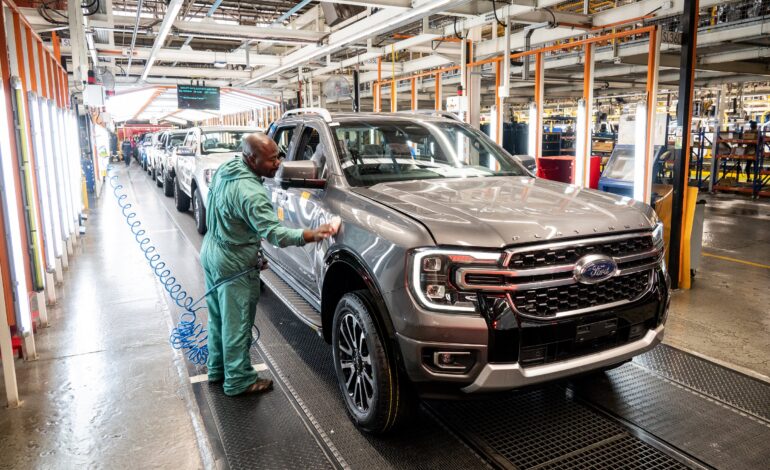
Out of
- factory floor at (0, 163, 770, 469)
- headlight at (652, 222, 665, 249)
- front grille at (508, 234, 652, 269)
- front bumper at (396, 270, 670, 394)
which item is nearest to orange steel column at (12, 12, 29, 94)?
factory floor at (0, 163, 770, 469)

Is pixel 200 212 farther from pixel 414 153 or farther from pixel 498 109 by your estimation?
pixel 414 153

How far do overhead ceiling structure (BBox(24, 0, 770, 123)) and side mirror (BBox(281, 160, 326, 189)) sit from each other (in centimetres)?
350

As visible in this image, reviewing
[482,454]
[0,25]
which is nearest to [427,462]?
[482,454]

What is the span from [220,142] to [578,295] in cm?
832

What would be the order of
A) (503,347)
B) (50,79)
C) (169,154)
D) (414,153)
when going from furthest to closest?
(169,154) → (50,79) → (414,153) → (503,347)

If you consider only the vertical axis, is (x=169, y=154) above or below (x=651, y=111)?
below

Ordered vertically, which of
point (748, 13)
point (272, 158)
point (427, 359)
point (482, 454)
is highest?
point (748, 13)

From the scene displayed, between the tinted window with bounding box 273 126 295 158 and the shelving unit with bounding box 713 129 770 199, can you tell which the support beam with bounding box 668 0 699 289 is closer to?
the tinted window with bounding box 273 126 295 158

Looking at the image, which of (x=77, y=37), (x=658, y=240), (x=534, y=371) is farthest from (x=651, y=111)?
(x=77, y=37)

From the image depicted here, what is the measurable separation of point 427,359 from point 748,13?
10367mm

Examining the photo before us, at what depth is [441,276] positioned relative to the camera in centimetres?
248

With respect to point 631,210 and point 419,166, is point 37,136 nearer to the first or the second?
point 419,166

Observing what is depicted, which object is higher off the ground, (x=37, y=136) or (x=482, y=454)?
(x=37, y=136)

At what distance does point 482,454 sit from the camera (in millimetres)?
2873
